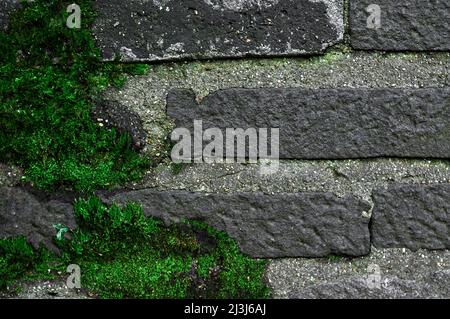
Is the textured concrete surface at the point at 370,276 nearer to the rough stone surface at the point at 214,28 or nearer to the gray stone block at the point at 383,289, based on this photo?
the gray stone block at the point at 383,289

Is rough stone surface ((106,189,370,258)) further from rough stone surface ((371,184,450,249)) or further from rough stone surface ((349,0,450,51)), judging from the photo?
rough stone surface ((349,0,450,51))

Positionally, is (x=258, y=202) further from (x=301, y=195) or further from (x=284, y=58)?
(x=284, y=58)

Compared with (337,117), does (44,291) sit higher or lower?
lower

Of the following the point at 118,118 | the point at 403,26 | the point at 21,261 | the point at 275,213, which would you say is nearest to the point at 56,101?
the point at 118,118

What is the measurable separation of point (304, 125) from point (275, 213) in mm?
167

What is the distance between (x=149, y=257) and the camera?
3.32 ft

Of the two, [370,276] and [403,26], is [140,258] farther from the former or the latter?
[403,26]

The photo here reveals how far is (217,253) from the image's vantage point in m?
1.01

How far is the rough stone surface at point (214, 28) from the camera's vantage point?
3.23 ft

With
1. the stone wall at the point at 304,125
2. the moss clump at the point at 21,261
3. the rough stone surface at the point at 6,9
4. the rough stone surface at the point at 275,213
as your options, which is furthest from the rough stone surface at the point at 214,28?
the moss clump at the point at 21,261

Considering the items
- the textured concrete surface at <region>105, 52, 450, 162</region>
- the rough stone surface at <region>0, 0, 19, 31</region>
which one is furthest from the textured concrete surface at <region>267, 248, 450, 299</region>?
the rough stone surface at <region>0, 0, 19, 31</region>

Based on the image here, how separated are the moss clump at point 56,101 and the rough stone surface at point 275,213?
0.25 feet

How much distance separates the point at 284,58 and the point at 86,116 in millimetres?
369

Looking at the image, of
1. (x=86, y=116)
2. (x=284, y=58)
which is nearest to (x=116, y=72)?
(x=86, y=116)
